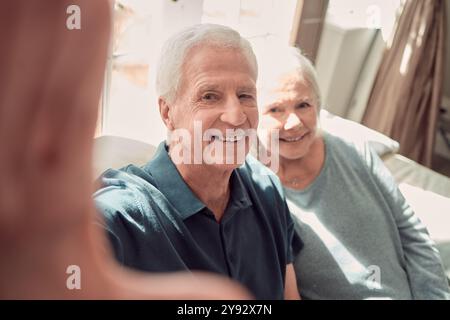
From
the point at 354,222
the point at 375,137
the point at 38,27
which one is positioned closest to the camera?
the point at 38,27

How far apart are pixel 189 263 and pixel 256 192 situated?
232 millimetres

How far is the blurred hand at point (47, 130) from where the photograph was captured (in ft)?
0.51

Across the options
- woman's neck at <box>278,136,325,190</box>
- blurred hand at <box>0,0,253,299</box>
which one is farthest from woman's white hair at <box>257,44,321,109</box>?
blurred hand at <box>0,0,253,299</box>

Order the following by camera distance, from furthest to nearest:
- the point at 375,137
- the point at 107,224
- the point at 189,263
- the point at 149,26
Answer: the point at 375,137 → the point at 149,26 → the point at 189,263 → the point at 107,224

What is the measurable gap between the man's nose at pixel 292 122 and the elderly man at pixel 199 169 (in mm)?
252

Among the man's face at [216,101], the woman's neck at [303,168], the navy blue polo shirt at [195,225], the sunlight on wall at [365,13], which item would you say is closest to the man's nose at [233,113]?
the man's face at [216,101]

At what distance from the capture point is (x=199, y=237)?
0.76 m

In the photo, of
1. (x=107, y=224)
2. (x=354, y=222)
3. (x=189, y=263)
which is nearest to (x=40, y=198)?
(x=107, y=224)

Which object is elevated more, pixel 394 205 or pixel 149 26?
pixel 149 26

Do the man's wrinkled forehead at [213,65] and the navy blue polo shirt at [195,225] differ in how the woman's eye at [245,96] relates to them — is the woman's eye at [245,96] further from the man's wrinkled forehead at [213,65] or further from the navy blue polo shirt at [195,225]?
the navy blue polo shirt at [195,225]

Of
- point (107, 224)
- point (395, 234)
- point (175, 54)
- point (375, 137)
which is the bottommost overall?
point (395, 234)

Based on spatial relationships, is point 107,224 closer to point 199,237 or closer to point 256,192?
point 199,237

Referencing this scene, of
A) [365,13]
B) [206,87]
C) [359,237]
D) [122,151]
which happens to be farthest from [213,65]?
[365,13]

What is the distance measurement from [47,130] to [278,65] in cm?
92
